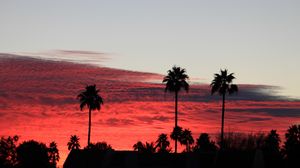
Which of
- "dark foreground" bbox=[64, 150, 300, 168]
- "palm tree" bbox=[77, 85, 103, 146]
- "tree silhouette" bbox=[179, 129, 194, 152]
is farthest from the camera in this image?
"tree silhouette" bbox=[179, 129, 194, 152]

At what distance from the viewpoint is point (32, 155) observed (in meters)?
136

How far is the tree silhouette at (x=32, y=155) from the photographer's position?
436ft

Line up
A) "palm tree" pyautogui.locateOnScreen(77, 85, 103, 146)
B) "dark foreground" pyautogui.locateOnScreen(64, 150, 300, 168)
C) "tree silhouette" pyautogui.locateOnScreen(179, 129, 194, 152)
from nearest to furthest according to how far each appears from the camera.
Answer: "dark foreground" pyautogui.locateOnScreen(64, 150, 300, 168), "palm tree" pyautogui.locateOnScreen(77, 85, 103, 146), "tree silhouette" pyautogui.locateOnScreen(179, 129, 194, 152)

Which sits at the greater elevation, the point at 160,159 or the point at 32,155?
the point at 160,159

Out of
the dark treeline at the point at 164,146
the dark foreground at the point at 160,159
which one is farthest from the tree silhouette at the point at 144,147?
the dark foreground at the point at 160,159

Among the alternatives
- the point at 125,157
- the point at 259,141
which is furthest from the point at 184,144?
the point at 125,157

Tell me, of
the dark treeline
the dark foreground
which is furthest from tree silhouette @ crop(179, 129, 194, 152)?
the dark foreground

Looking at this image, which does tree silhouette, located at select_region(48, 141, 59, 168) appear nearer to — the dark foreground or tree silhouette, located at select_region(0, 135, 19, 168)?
tree silhouette, located at select_region(0, 135, 19, 168)

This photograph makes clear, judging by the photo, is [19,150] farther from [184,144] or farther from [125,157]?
[125,157]

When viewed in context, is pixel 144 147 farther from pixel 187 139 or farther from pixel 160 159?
pixel 160 159

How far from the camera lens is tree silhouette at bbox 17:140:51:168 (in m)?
133

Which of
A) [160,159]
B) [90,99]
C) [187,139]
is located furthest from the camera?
[187,139]

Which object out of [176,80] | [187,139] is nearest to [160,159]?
[176,80]

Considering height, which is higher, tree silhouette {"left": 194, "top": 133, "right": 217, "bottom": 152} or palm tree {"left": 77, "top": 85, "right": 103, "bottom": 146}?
palm tree {"left": 77, "top": 85, "right": 103, "bottom": 146}
